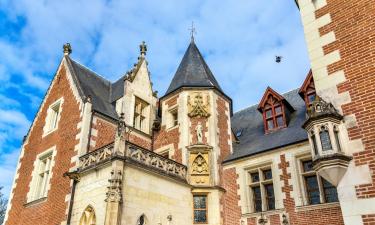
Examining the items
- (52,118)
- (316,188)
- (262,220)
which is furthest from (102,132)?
(316,188)

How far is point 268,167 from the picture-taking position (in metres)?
12.0

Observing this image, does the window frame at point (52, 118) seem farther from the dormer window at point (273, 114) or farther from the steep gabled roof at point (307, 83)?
the steep gabled roof at point (307, 83)

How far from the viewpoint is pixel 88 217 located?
32.6ft

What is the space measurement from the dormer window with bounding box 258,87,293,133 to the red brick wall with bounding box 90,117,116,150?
6455mm

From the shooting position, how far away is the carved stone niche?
12445mm

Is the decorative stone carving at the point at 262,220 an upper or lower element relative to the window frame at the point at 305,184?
lower

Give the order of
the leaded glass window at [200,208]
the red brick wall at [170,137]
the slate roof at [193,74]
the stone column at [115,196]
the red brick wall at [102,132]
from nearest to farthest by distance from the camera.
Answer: the stone column at [115,196] → the leaded glass window at [200,208] → the red brick wall at [102,132] → the red brick wall at [170,137] → the slate roof at [193,74]

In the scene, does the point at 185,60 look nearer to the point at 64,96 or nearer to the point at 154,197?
the point at 64,96

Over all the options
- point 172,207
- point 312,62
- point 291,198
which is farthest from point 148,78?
point 312,62

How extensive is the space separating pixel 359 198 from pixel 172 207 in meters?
6.91

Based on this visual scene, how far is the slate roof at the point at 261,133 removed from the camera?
11961 mm

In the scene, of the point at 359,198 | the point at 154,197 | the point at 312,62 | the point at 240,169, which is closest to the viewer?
the point at 359,198

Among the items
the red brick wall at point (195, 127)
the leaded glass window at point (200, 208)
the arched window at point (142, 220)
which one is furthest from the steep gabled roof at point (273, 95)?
the arched window at point (142, 220)

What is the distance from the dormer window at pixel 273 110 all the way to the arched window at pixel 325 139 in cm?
723
